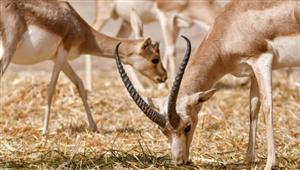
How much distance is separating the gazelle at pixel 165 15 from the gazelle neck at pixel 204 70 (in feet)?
16.7

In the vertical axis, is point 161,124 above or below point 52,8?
below

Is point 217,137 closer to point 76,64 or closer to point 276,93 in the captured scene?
point 276,93

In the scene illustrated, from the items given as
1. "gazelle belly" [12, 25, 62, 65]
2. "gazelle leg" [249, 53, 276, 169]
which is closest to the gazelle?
"gazelle belly" [12, 25, 62, 65]

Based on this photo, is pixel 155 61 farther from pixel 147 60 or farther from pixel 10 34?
pixel 10 34

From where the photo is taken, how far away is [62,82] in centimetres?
1204

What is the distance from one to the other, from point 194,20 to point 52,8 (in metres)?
4.25

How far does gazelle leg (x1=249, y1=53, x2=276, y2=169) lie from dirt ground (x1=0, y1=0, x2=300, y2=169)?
11.2 inches

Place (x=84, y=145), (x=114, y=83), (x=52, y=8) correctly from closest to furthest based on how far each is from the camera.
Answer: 1. (x=84, y=145)
2. (x=52, y=8)
3. (x=114, y=83)

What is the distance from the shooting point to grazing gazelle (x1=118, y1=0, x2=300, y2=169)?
6668 millimetres

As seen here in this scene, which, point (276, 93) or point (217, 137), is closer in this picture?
point (217, 137)

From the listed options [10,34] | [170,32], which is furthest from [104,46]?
[170,32]

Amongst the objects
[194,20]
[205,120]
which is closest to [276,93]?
[194,20]

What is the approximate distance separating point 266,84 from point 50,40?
2811mm

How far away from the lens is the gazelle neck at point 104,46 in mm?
9320
